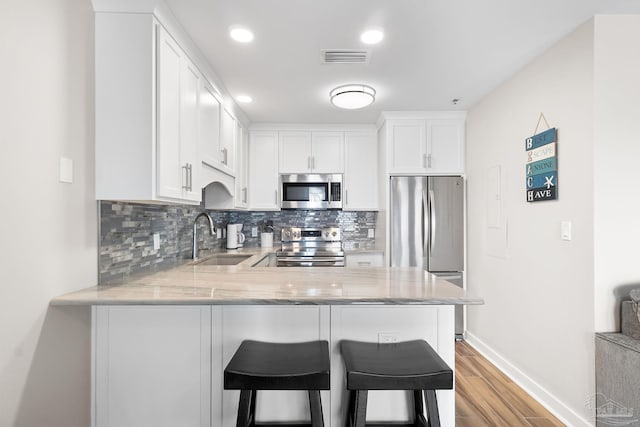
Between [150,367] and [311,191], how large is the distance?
2726 millimetres

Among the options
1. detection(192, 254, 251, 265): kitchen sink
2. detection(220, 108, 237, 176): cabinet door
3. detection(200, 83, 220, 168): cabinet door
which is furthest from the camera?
detection(192, 254, 251, 265): kitchen sink

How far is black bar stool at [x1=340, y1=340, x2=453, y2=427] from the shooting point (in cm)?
120

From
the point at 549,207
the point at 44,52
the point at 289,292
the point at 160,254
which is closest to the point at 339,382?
the point at 289,292

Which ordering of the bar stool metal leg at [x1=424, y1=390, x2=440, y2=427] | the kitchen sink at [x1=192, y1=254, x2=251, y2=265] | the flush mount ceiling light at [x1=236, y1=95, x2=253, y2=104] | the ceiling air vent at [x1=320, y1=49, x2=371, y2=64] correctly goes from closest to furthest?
the bar stool metal leg at [x1=424, y1=390, x2=440, y2=427] → the ceiling air vent at [x1=320, y1=49, x2=371, y2=64] → the flush mount ceiling light at [x1=236, y1=95, x2=253, y2=104] → the kitchen sink at [x1=192, y1=254, x2=251, y2=265]

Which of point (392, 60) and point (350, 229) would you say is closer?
point (392, 60)

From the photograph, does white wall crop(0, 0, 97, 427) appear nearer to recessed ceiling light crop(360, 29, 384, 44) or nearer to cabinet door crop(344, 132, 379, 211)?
recessed ceiling light crop(360, 29, 384, 44)

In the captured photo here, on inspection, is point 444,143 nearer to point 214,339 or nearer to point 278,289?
point 278,289

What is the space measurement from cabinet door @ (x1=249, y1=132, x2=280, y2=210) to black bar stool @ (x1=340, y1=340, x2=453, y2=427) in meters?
2.68

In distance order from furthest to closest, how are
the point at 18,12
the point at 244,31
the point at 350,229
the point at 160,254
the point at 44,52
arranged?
the point at 350,229
the point at 160,254
the point at 244,31
the point at 44,52
the point at 18,12

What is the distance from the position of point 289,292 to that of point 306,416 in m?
0.66

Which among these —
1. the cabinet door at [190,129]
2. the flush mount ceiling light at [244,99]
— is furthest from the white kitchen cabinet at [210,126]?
the flush mount ceiling light at [244,99]

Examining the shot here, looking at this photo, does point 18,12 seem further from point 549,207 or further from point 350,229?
point 350,229

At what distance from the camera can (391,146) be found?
3.54 metres

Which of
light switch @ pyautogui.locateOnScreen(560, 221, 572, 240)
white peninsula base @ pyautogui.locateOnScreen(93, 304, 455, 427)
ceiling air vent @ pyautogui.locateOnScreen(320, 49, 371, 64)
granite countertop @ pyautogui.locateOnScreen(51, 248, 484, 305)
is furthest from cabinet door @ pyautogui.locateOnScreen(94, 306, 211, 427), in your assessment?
light switch @ pyautogui.locateOnScreen(560, 221, 572, 240)
